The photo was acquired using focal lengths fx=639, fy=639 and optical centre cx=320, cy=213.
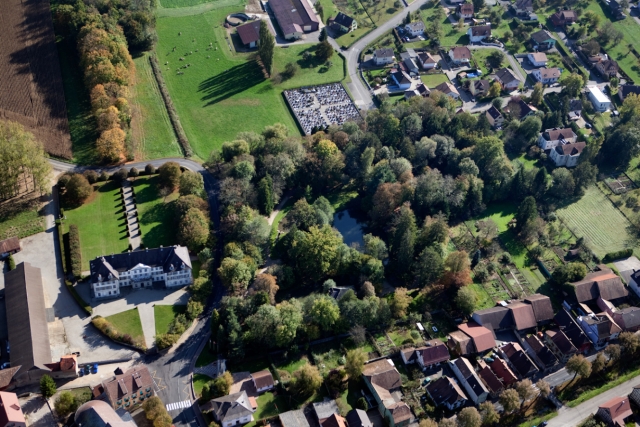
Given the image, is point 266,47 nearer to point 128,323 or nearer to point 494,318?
point 128,323

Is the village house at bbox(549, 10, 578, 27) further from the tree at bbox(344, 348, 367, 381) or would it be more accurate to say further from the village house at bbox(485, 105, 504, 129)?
the tree at bbox(344, 348, 367, 381)

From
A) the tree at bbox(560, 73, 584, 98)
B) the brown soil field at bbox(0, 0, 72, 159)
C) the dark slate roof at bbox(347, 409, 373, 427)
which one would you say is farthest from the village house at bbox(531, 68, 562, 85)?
the brown soil field at bbox(0, 0, 72, 159)

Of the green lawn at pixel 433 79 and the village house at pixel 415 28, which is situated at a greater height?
the village house at pixel 415 28

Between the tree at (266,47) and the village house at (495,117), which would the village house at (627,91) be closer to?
the village house at (495,117)

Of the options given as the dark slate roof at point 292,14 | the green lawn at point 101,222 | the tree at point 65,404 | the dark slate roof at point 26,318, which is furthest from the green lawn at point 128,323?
the dark slate roof at point 292,14

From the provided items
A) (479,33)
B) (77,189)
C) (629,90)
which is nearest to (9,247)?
(77,189)

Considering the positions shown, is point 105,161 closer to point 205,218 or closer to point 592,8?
point 205,218
